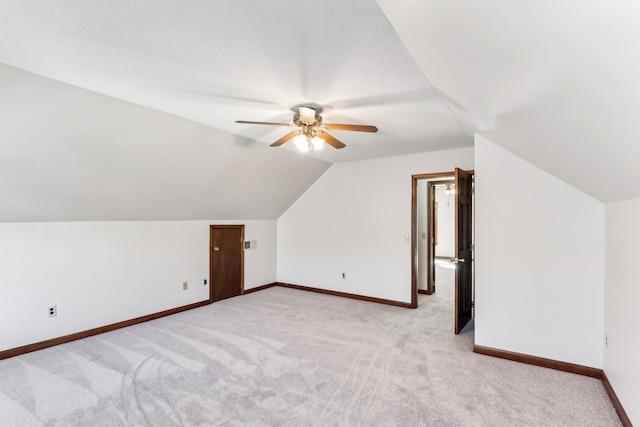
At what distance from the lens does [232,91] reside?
2471 millimetres

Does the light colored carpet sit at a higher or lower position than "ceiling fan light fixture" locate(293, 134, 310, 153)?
lower

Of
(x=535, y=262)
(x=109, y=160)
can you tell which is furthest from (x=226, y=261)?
(x=535, y=262)

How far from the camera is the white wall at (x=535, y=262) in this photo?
2777 millimetres

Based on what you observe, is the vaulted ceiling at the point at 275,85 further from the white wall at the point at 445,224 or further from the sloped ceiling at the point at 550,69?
the white wall at the point at 445,224

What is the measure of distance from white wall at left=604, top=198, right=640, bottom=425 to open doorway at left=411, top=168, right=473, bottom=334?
1.28m

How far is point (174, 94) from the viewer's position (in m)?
2.55

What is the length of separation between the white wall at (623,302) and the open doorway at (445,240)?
1.28 meters

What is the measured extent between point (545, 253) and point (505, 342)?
94 cm

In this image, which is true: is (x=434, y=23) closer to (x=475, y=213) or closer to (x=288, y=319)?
(x=475, y=213)

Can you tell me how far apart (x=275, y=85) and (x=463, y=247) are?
2.78 m

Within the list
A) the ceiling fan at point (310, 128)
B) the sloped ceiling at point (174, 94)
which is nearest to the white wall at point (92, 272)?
the sloped ceiling at point (174, 94)

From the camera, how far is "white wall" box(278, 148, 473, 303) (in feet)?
15.6

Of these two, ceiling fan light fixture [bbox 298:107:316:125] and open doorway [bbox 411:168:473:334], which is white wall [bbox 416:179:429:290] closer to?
open doorway [bbox 411:168:473:334]

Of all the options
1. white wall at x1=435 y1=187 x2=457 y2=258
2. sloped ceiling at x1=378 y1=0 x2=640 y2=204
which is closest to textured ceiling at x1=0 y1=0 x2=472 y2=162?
sloped ceiling at x1=378 y1=0 x2=640 y2=204
